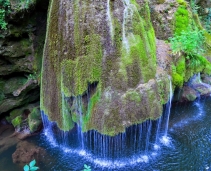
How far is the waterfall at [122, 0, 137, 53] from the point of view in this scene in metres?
5.13

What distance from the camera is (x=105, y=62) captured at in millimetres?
5117

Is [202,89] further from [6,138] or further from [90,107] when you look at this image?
[6,138]

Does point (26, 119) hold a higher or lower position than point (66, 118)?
lower

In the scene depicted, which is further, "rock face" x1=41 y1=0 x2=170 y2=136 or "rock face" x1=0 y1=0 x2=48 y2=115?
"rock face" x1=0 y1=0 x2=48 y2=115

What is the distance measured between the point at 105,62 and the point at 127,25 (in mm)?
1054

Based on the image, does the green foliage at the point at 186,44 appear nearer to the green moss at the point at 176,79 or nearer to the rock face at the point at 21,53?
the green moss at the point at 176,79

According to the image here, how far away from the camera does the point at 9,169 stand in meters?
5.91

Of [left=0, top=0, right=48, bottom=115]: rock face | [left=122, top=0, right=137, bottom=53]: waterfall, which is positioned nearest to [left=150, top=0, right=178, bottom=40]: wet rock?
[left=122, top=0, right=137, bottom=53]: waterfall

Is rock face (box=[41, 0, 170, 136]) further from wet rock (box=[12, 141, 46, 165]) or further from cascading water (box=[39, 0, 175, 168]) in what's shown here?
wet rock (box=[12, 141, 46, 165])

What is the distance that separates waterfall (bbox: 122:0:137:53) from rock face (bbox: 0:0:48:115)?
2630 millimetres

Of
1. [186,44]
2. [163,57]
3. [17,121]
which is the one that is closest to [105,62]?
[163,57]

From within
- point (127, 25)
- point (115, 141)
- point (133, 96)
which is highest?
point (127, 25)

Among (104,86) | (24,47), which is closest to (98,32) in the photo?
(104,86)

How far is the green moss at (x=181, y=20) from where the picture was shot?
7.00m
